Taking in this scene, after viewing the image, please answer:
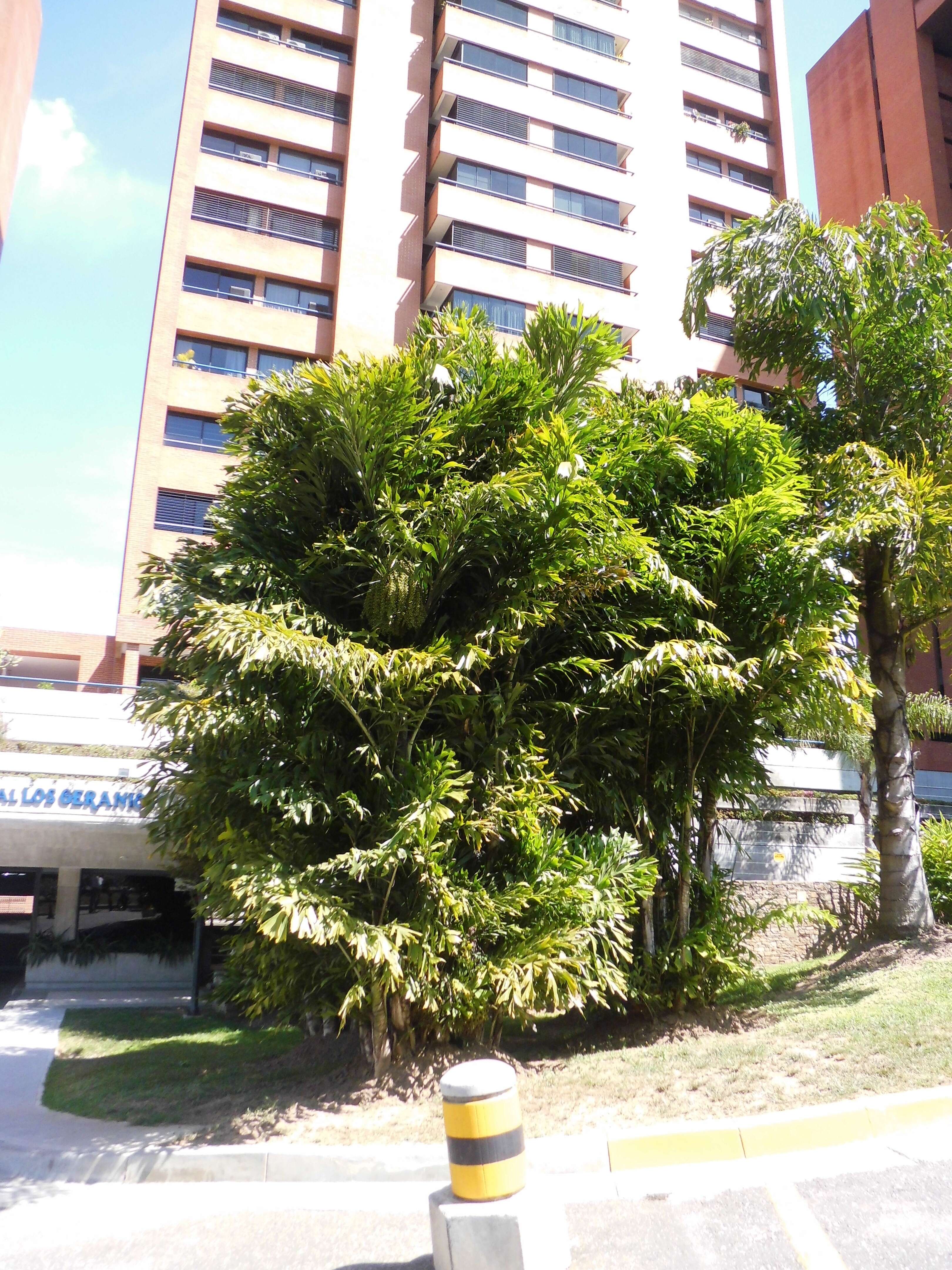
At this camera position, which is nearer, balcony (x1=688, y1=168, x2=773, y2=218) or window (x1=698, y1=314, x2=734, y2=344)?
window (x1=698, y1=314, x2=734, y2=344)

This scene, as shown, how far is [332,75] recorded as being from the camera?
28953 millimetres

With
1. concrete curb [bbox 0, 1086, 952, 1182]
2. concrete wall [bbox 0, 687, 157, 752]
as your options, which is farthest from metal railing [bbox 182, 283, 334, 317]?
concrete curb [bbox 0, 1086, 952, 1182]

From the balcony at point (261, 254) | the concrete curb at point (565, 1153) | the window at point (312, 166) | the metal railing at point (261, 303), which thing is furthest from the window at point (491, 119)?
the concrete curb at point (565, 1153)

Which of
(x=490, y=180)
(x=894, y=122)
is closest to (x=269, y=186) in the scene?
(x=490, y=180)

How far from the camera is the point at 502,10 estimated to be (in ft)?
101

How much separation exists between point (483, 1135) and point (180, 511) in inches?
911

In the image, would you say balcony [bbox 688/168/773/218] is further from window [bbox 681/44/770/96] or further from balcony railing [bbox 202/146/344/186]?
balcony railing [bbox 202/146/344/186]

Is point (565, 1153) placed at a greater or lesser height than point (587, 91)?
lesser

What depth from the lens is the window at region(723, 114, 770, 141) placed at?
3559 cm

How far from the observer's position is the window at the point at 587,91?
3139cm

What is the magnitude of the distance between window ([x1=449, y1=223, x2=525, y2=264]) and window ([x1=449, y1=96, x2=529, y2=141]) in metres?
3.59

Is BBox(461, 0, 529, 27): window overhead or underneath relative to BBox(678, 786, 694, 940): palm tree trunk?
overhead

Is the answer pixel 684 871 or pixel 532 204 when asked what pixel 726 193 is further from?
pixel 684 871

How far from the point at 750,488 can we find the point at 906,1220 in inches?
257
